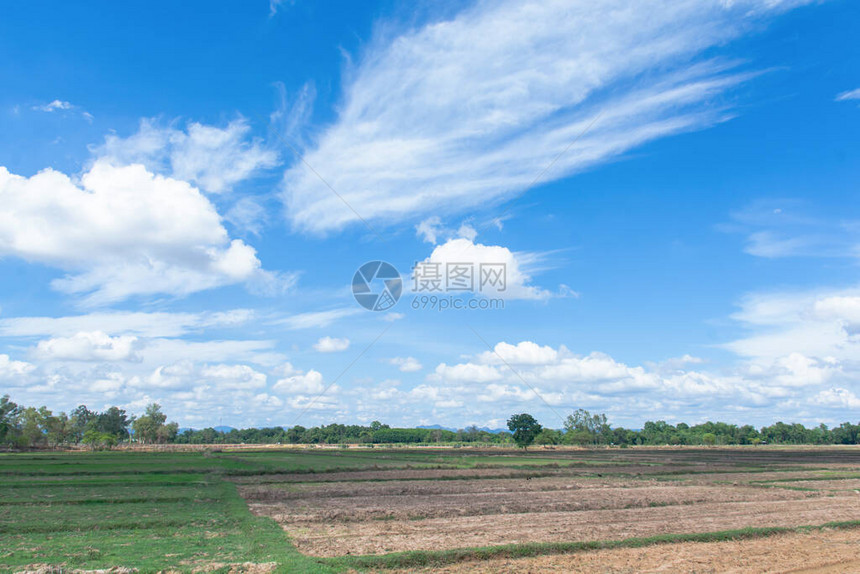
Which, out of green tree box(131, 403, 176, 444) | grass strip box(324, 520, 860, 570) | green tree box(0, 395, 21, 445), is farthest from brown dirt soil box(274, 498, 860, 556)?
green tree box(131, 403, 176, 444)

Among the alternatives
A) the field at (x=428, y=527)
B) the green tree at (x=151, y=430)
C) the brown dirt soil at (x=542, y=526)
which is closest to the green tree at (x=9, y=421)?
the green tree at (x=151, y=430)

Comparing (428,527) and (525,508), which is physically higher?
(428,527)

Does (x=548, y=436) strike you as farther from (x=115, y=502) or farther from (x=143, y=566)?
(x=143, y=566)

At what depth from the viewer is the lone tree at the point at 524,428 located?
414 feet

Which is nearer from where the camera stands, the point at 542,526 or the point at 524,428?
the point at 542,526

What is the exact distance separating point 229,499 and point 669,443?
197 meters

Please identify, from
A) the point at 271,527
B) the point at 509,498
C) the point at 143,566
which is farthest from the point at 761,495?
the point at 143,566

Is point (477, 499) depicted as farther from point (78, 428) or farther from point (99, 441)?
point (78, 428)

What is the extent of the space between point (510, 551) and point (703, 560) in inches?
212

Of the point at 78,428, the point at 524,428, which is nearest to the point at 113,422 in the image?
the point at 78,428

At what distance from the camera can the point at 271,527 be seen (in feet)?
64.6

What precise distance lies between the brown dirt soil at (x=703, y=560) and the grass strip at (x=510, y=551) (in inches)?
14.7

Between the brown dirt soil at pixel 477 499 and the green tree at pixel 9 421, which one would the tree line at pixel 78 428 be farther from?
the brown dirt soil at pixel 477 499

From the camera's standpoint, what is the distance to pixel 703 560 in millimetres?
15078
